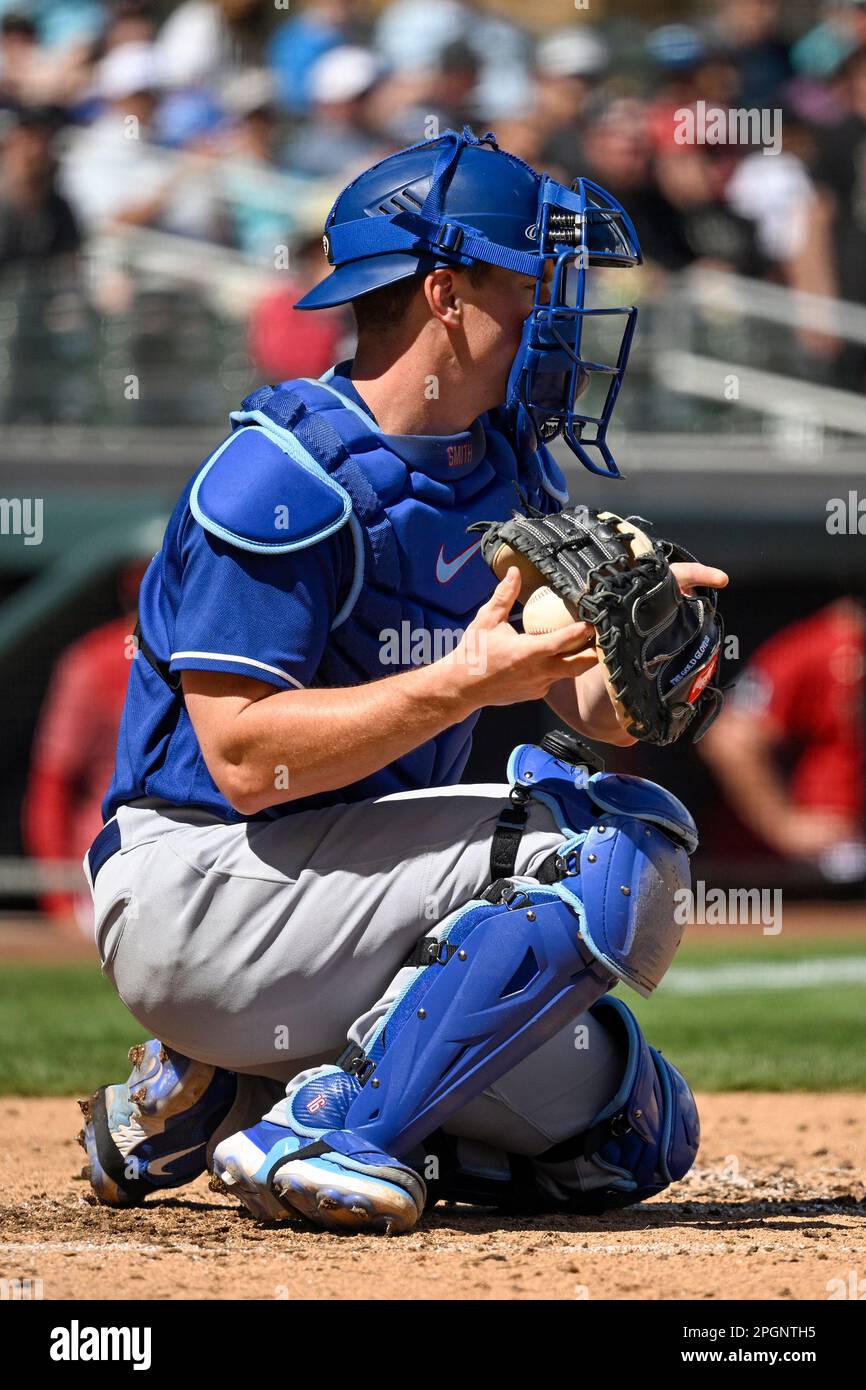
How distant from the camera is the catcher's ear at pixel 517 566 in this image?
2908 millimetres

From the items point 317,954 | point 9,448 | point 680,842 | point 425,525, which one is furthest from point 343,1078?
point 9,448

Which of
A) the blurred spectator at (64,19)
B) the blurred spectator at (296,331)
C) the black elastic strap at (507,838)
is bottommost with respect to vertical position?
the black elastic strap at (507,838)

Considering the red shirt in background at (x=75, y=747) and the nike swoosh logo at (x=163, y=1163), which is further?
the red shirt in background at (x=75, y=747)

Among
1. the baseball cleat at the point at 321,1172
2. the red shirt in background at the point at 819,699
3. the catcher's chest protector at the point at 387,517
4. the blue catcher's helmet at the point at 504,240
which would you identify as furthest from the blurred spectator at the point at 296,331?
the baseball cleat at the point at 321,1172

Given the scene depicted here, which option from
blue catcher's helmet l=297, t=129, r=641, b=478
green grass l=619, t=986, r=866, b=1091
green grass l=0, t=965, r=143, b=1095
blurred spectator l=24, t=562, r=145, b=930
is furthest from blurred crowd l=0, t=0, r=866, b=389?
blue catcher's helmet l=297, t=129, r=641, b=478

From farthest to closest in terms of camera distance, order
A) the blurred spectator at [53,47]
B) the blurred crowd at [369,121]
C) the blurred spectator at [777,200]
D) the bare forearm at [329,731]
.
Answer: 1. the blurred spectator at [53,47]
2. the blurred spectator at [777,200]
3. the blurred crowd at [369,121]
4. the bare forearm at [329,731]

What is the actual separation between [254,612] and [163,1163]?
1.10 m

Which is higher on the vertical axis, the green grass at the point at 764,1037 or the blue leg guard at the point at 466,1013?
the blue leg guard at the point at 466,1013

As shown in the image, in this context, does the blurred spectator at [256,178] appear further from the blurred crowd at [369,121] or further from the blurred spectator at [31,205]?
the blurred spectator at [31,205]

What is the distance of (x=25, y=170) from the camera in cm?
942

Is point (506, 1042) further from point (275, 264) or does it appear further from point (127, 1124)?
point (275, 264)

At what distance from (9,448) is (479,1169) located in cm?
652

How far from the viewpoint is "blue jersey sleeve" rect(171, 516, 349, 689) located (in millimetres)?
2871

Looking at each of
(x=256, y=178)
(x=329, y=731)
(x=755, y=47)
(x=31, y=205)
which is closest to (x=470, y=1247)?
(x=329, y=731)
